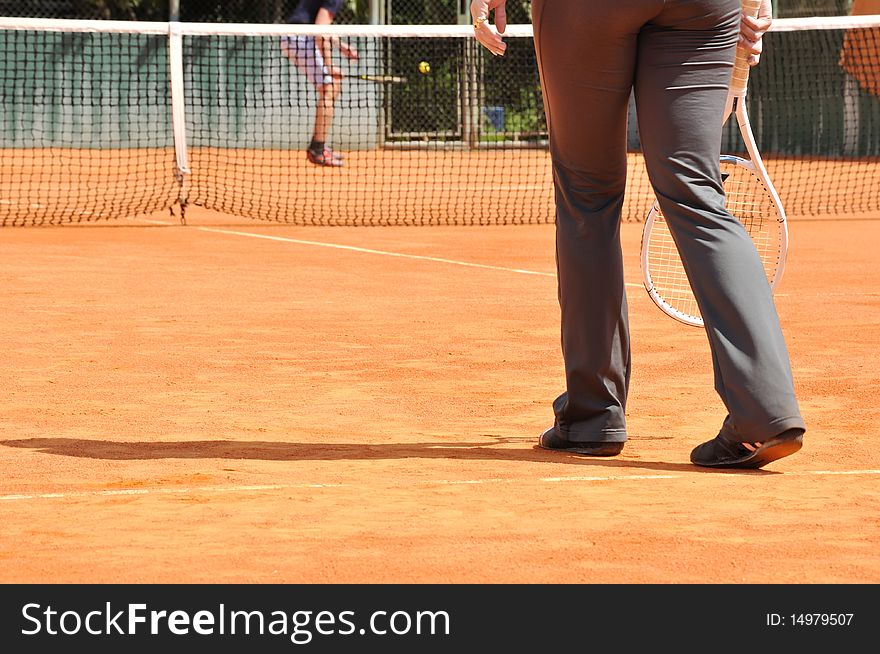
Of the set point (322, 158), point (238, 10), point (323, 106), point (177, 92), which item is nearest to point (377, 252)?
point (177, 92)

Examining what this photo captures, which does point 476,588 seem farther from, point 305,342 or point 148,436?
point 305,342

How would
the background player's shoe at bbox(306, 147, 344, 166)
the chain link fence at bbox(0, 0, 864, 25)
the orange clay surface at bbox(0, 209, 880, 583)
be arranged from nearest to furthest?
the orange clay surface at bbox(0, 209, 880, 583) < the background player's shoe at bbox(306, 147, 344, 166) < the chain link fence at bbox(0, 0, 864, 25)

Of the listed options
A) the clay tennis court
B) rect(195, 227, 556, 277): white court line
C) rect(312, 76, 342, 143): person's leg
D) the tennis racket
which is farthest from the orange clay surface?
rect(312, 76, 342, 143): person's leg

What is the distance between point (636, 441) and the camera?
4.63 m

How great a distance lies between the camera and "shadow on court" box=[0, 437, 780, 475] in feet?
14.2

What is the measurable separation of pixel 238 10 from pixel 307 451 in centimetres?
2018

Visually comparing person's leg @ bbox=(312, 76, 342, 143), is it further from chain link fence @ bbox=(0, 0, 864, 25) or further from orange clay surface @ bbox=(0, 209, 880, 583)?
orange clay surface @ bbox=(0, 209, 880, 583)

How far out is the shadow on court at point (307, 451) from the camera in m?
4.32

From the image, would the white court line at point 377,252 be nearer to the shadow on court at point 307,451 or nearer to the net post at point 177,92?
the net post at point 177,92

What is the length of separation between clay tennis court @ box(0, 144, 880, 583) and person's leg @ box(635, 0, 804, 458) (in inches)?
9.7

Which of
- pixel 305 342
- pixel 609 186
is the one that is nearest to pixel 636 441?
pixel 609 186

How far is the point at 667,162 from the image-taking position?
4.09 meters

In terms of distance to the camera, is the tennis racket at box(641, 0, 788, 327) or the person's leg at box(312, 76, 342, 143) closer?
the tennis racket at box(641, 0, 788, 327)

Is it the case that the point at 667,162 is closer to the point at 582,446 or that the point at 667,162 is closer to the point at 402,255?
the point at 582,446
